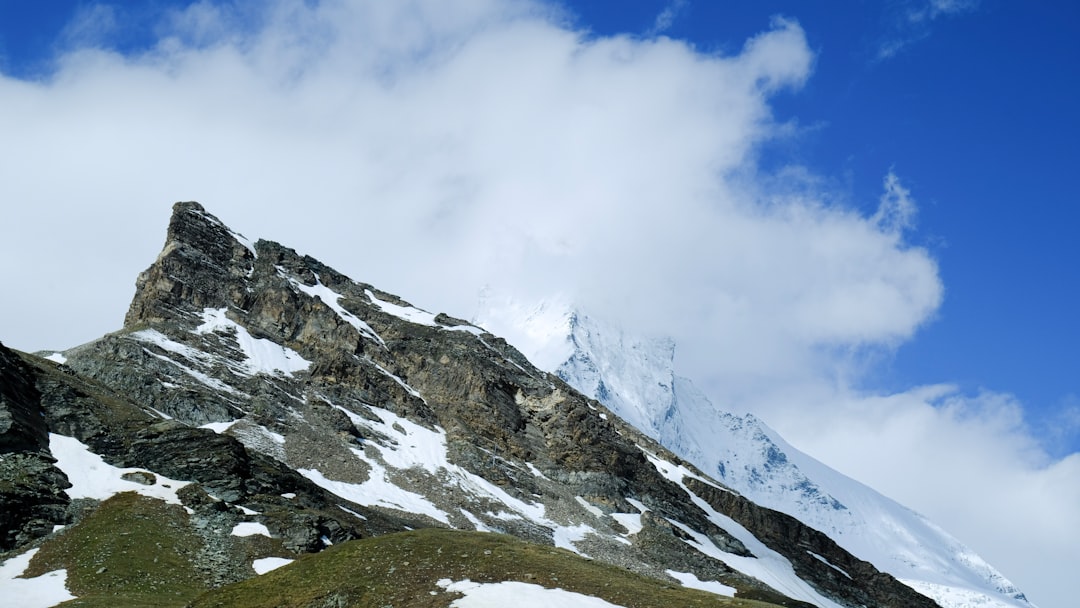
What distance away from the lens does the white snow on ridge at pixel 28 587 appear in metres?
52.8

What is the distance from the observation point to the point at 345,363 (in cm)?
13775

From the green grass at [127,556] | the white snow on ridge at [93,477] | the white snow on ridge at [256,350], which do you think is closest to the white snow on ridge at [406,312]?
the white snow on ridge at [256,350]

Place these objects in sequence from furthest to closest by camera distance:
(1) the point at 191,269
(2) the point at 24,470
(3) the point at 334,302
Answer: (3) the point at 334,302 → (1) the point at 191,269 → (2) the point at 24,470

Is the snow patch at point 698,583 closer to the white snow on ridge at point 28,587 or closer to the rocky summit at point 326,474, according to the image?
A: the rocky summit at point 326,474

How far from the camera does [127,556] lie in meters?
62.1

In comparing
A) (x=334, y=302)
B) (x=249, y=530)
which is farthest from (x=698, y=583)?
(x=334, y=302)

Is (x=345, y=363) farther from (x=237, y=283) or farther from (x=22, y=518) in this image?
(x=22, y=518)

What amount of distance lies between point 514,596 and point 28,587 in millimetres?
31851

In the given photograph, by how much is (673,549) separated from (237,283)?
83.8 meters

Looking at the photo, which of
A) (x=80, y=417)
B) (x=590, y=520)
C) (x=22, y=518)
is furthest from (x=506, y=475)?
(x=22, y=518)

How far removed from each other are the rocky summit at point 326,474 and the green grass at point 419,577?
193 millimetres

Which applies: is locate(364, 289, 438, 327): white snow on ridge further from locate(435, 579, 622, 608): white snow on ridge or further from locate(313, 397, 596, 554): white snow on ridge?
locate(435, 579, 622, 608): white snow on ridge

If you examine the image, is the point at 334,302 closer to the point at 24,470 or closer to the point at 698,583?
the point at 698,583

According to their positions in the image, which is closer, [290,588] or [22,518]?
[290,588]
